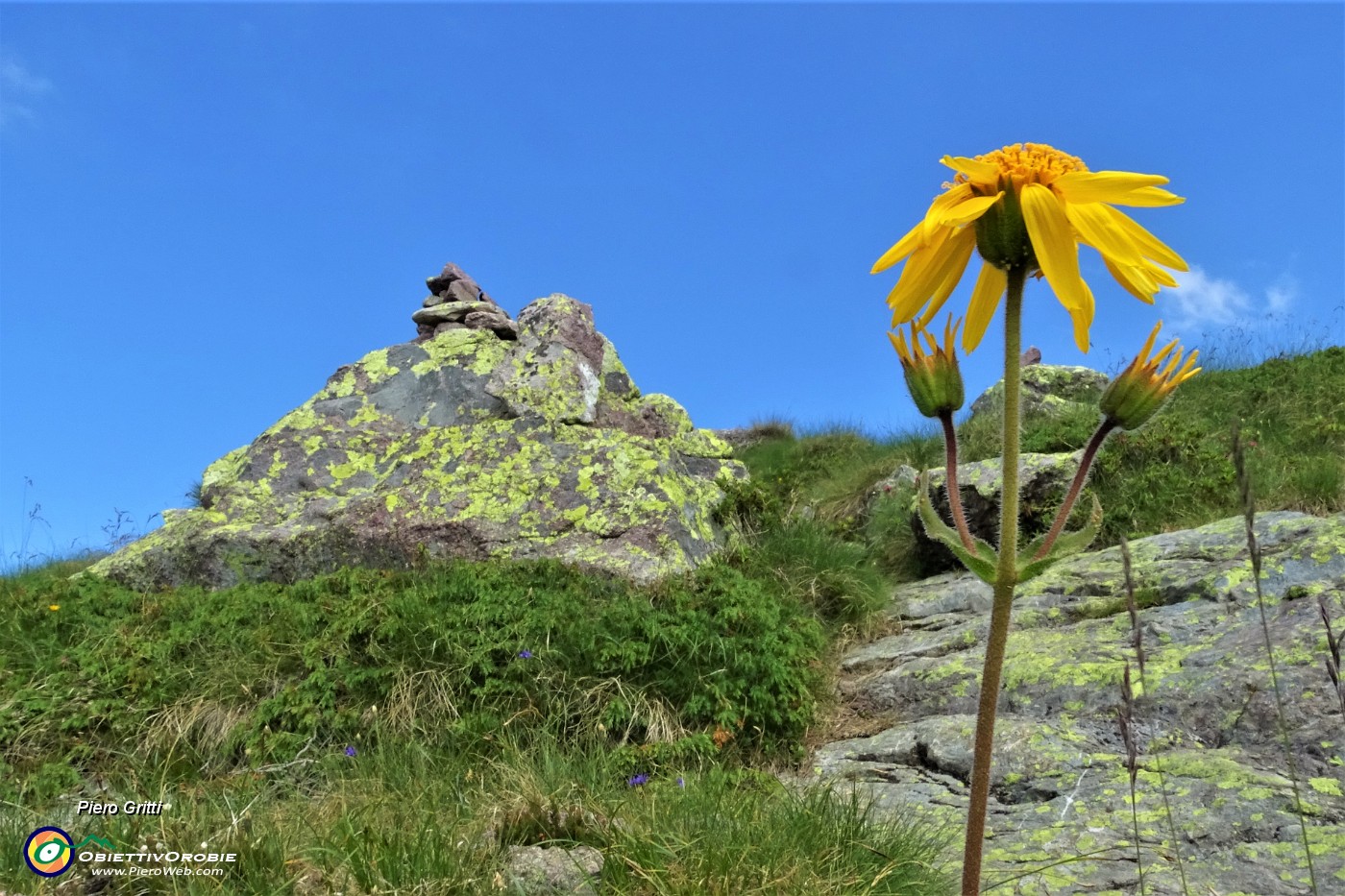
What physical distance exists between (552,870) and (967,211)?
2690 millimetres

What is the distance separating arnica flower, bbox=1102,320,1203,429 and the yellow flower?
191 millimetres

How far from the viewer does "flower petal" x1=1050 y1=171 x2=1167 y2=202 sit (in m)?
1.83

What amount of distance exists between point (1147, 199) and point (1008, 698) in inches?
154

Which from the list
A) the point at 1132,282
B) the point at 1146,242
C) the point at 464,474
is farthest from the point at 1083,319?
the point at 464,474

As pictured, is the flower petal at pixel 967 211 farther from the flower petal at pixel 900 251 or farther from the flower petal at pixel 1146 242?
the flower petal at pixel 1146 242

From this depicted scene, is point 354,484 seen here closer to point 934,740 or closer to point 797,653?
point 797,653

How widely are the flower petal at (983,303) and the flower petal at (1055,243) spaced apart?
0.34 metres

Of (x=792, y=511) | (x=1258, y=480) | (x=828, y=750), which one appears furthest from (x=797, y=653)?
(x=1258, y=480)

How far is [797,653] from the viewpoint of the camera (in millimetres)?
5738

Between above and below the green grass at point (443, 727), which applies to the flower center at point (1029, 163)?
above

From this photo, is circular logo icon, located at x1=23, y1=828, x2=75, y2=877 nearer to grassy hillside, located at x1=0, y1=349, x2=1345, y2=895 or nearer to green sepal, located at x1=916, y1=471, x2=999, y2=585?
grassy hillside, located at x1=0, y1=349, x2=1345, y2=895

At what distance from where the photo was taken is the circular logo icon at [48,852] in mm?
3363

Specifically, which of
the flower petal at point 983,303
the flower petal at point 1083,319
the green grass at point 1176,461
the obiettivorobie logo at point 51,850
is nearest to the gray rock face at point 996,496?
the green grass at point 1176,461

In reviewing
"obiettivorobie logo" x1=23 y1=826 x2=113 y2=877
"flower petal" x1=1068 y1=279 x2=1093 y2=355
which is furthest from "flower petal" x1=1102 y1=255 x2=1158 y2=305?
"obiettivorobie logo" x1=23 y1=826 x2=113 y2=877
